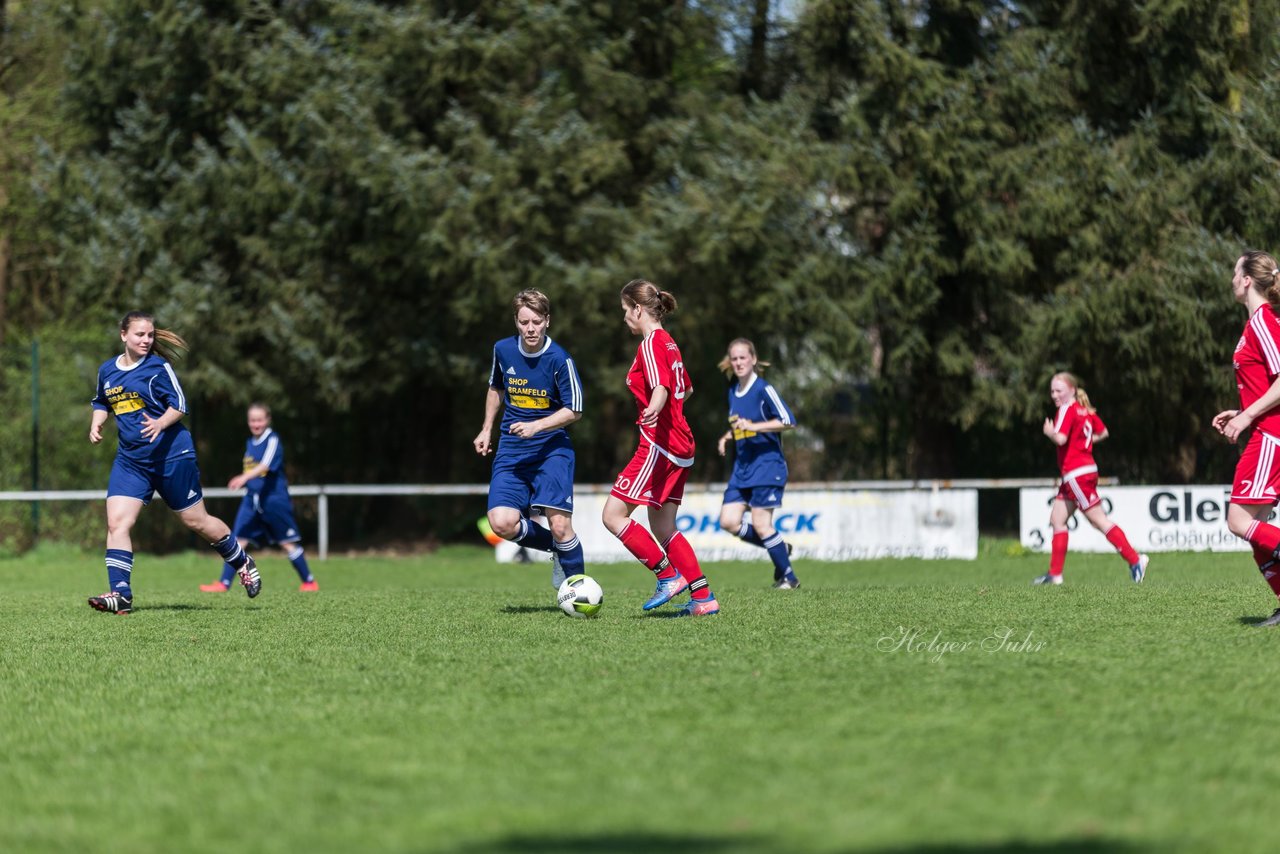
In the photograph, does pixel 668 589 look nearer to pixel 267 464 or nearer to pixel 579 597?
pixel 579 597

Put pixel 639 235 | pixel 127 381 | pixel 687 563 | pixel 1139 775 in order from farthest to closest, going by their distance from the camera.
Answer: pixel 639 235, pixel 127 381, pixel 687 563, pixel 1139 775

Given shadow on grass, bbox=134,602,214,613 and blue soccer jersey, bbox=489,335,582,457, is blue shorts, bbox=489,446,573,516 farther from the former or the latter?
shadow on grass, bbox=134,602,214,613

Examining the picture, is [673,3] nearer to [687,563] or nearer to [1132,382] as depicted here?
[1132,382]

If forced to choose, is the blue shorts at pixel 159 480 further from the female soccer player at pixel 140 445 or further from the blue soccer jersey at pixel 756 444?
Answer: the blue soccer jersey at pixel 756 444

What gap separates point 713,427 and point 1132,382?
6330 mm

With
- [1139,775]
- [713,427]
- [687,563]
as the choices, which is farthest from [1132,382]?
[1139,775]

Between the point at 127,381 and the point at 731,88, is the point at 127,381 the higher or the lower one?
the lower one

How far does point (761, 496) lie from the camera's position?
42.7 ft

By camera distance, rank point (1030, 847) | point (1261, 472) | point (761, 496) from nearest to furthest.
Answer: point (1030, 847) → point (1261, 472) → point (761, 496)

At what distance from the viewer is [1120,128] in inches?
843

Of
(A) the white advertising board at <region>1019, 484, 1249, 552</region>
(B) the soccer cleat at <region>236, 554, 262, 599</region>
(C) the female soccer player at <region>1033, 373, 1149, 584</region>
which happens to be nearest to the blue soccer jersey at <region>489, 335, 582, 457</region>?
(B) the soccer cleat at <region>236, 554, 262, 599</region>

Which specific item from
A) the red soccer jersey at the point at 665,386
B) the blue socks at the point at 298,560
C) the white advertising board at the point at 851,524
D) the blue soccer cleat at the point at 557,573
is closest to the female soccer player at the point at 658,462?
the red soccer jersey at the point at 665,386

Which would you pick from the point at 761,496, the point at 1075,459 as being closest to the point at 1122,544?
the point at 1075,459
